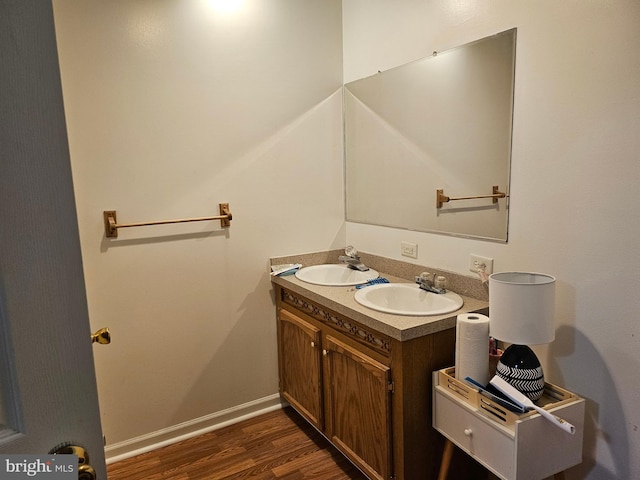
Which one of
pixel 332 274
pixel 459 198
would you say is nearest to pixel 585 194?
pixel 459 198

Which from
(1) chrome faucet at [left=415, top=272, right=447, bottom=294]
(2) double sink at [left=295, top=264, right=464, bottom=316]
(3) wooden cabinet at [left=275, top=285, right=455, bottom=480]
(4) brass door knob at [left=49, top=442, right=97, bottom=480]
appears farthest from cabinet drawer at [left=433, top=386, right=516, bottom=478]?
(4) brass door knob at [left=49, top=442, right=97, bottom=480]

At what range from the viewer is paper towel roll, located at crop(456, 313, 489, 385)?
1.64 m

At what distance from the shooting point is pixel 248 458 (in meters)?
2.35

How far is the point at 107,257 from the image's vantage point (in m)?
2.23

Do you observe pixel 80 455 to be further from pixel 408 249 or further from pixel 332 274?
pixel 332 274

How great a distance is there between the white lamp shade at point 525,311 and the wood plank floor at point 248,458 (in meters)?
1.15

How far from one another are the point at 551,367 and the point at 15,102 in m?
1.86

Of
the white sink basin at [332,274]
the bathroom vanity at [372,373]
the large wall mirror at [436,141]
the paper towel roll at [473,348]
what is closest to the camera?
the paper towel roll at [473,348]

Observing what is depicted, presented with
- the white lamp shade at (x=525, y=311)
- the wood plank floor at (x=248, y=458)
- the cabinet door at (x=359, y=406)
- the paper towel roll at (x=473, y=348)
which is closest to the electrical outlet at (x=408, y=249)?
the cabinet door at (x=359, y=406)

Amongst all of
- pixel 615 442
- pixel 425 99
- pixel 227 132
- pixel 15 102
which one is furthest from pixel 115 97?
pixel 615 442

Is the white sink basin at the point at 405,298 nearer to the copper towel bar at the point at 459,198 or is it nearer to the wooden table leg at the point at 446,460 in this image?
the copper towel bar at the point at 459,198

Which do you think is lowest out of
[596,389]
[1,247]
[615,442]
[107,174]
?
[615,442]

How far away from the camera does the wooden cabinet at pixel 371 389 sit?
180 centimetres

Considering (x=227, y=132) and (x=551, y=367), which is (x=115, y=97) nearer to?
(x=227, y=132)
